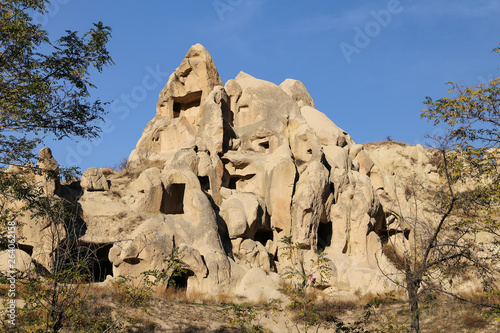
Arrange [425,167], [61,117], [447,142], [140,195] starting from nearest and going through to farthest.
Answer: [447,142]
[61,117]
[140,195]
[425,167]

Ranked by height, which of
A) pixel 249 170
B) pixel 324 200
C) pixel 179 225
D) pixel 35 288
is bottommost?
pixel 35 288

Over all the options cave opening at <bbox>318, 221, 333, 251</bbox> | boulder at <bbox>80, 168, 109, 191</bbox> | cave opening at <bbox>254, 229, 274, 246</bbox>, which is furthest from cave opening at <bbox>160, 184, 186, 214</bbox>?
cave opening at <bbox>318, 221, 333, 251</bbox>

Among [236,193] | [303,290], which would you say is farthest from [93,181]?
[303,290]

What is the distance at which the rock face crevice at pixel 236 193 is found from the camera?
19.2 metres

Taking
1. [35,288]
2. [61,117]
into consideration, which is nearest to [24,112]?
[61,117]

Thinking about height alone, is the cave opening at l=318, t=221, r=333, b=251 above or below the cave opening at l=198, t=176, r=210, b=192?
below

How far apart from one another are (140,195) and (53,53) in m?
12.0

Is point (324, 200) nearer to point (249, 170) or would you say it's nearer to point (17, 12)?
point (249, 170)

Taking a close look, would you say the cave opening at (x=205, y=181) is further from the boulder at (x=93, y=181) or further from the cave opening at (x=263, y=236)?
the boulder at (x=93, y=181)

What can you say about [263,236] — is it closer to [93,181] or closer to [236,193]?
[236,193]

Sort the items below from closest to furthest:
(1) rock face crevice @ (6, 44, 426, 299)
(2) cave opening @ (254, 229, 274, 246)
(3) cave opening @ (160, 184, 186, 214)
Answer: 1. (1) rock face crevice @ (6, 44, 426, 299)
2. (3) cave opening @ (160, 184, 186, 214)
3. (2) cave opening @ (254, 229, 274, 246)

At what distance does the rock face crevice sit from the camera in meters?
19.2

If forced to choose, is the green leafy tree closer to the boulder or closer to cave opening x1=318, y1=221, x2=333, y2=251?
cave opening x1=318, y1=221, x2=333, y2=251

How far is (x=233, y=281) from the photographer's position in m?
19.0
